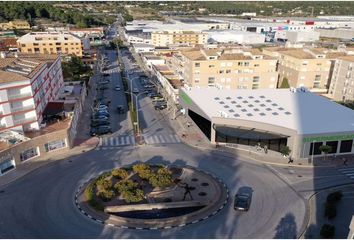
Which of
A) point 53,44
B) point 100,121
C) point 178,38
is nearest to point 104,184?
point 100,121

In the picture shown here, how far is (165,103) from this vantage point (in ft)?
263

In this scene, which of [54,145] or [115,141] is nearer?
[54,145]

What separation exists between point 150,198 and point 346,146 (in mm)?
33199

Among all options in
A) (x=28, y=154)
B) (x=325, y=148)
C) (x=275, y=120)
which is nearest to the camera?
(x=325, y=148)

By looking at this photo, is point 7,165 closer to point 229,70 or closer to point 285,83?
point 229,70

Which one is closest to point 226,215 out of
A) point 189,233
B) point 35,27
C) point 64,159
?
point 189,233

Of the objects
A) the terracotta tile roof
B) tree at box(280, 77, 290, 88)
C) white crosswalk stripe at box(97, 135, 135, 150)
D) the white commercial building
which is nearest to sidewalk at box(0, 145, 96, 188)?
white crosswalk stripe at box(97, 135, 135, 150)

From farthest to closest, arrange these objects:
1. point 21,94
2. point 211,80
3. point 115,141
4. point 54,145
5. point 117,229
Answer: point 211,80 → point 115,141 → point 54,145 → point 21,94 → point 117,229

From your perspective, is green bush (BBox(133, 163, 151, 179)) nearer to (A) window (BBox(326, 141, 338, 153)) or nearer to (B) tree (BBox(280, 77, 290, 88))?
(A) window (BBox(326, 141, 338, 153))

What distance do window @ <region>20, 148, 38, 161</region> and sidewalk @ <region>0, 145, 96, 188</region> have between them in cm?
67

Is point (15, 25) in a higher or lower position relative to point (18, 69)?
lower

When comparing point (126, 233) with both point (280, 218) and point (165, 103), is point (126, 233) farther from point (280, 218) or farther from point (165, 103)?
point (165, 103)

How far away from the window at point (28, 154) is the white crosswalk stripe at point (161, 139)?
58.9 feet

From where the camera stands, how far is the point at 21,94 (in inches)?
2013
